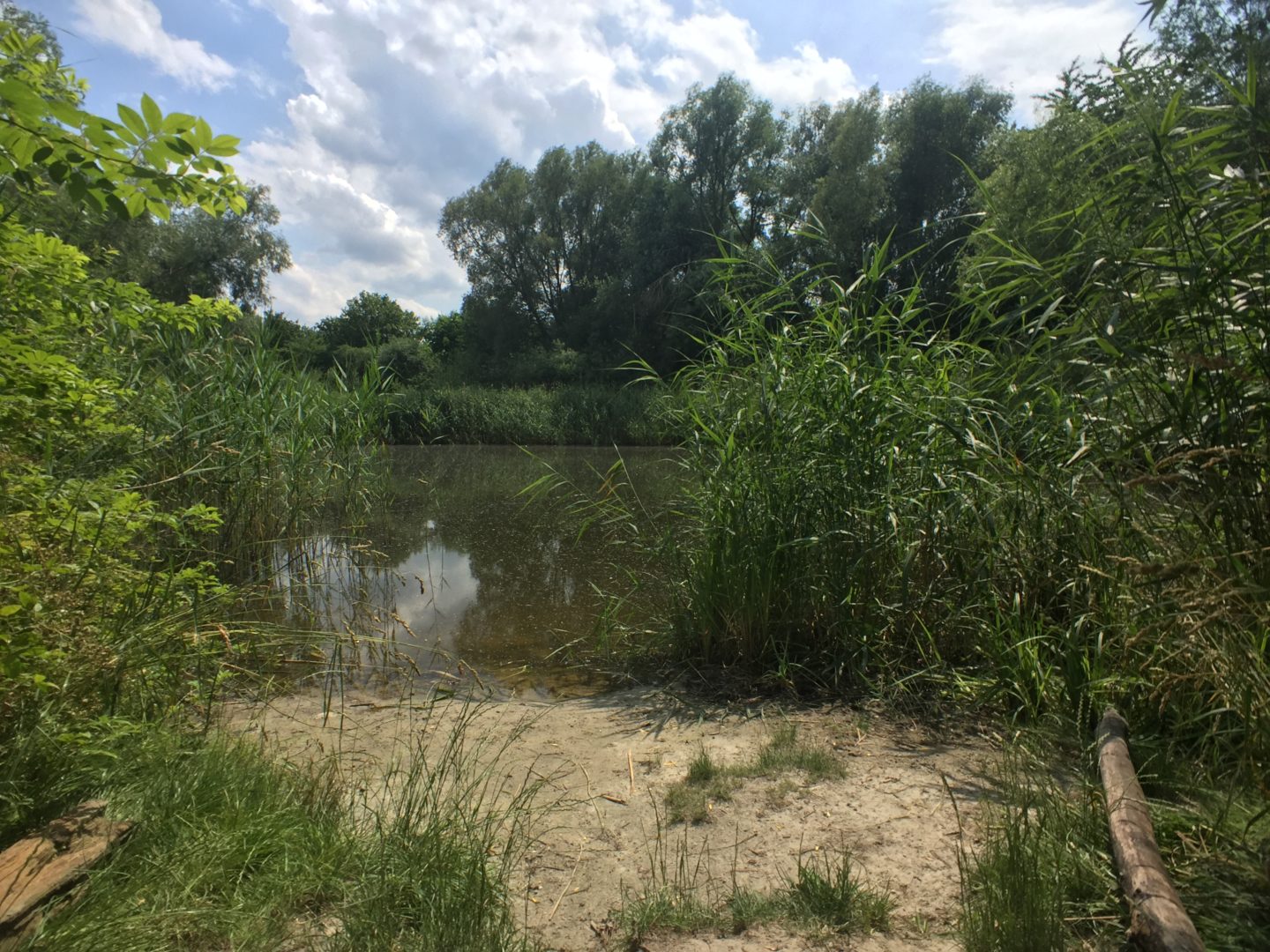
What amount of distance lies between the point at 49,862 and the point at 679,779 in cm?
192

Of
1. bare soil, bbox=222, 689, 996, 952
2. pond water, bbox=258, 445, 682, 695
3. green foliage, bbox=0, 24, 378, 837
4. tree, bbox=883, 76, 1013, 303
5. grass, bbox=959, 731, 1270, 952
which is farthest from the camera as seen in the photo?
tree, bbox=883, 76, 1013, 303

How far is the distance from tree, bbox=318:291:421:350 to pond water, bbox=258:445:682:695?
3425cm

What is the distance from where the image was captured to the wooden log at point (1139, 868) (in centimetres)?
149

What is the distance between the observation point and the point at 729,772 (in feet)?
9.54

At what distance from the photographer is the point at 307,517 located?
6.81 meters

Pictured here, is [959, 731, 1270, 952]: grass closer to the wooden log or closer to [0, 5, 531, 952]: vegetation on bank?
the wooden log

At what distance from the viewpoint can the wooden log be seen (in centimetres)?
149

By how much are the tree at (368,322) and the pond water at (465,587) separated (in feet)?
112

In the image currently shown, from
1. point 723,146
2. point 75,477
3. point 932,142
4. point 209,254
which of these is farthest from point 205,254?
point 75,477

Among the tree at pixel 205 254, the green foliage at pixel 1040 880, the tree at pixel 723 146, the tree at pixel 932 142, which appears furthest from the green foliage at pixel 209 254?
the green foliage at pixel 1040 880

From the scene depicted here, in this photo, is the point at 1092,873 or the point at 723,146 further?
the point at 723,146

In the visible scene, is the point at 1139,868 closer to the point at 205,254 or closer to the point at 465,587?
the point at 465,587

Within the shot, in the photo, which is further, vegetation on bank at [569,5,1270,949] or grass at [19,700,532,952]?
vegetation on bank at [569,5,1270,949]

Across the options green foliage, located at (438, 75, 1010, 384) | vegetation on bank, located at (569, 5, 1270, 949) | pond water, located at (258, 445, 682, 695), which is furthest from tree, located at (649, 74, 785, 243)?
vegetation on bank, located at (569, 5, 1270, 949)
